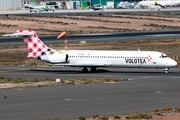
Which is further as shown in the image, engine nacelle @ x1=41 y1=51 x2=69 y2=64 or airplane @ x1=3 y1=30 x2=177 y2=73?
A: engine nacelle @ x1=41 y1=51 x2=69 y2=64

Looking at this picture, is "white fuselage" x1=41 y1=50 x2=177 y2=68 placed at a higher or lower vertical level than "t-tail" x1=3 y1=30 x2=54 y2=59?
lower

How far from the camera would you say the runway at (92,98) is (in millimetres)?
39806

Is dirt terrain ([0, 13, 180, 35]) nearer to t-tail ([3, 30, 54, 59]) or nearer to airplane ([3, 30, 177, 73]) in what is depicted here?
t-tail ([3, 30, 54, 59])

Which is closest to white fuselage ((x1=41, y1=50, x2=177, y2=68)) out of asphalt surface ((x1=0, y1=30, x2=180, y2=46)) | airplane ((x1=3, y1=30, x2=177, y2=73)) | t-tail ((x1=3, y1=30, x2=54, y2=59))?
airplane ((x1=3, y1=30, x2=177, y2=73))

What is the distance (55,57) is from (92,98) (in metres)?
22.4

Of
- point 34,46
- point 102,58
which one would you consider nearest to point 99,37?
point 34,46

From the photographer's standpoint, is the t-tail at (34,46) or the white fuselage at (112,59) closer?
the white fuselage at (112,59)

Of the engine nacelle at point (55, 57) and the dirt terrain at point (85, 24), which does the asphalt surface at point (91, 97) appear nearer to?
the engine nacelle at point (55, 57)

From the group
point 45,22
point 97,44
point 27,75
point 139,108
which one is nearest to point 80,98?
point 139,108

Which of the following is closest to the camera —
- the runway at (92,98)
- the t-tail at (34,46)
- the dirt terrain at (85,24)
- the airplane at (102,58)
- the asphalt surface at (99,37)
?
the runway at (92,98)

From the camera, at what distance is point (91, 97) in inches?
1886

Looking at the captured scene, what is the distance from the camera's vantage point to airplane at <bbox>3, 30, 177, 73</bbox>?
223ft

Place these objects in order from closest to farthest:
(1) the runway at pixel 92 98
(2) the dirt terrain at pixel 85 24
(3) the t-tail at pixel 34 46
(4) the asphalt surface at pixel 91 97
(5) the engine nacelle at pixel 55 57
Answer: (1) the runway at pixel 92 98, (4) the asphalt surface at pixel 91 97, (5) the engine nacelle at pixel 55 57, (3) the t-tail at pixel 34 46, (2) the dirt terrain at pixel 85 24

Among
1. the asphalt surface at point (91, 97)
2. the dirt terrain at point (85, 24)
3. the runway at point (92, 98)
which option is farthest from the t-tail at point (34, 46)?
the dirt terrain at point (85, 24)
